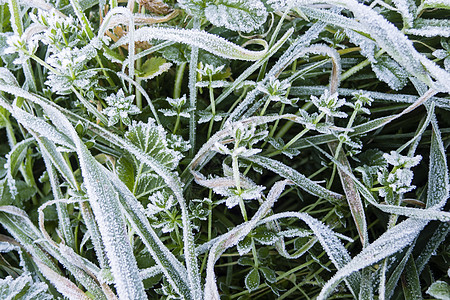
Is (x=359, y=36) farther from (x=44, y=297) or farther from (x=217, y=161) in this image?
(x=44, y=297)

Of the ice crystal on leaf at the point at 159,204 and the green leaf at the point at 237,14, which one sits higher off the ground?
the green leaf at the point at 237,14

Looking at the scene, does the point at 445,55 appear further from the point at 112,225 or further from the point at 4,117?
the point at 4,117

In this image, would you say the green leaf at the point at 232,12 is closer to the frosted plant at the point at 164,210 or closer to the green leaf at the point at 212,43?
the green leaf at the point at 212,43

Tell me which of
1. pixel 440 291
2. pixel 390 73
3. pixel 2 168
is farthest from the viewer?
pixel 2 168

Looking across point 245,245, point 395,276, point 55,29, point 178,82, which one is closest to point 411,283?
point 395,276

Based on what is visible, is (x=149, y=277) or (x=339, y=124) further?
(x=339, y=124)

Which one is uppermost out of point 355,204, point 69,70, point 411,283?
point 69,70

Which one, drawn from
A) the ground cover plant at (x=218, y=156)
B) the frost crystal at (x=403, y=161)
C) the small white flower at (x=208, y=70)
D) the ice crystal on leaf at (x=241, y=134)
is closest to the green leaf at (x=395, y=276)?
the ground cover plant at (x=218, y=156)

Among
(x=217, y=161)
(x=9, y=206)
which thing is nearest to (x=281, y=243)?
(x=217, y=161)
